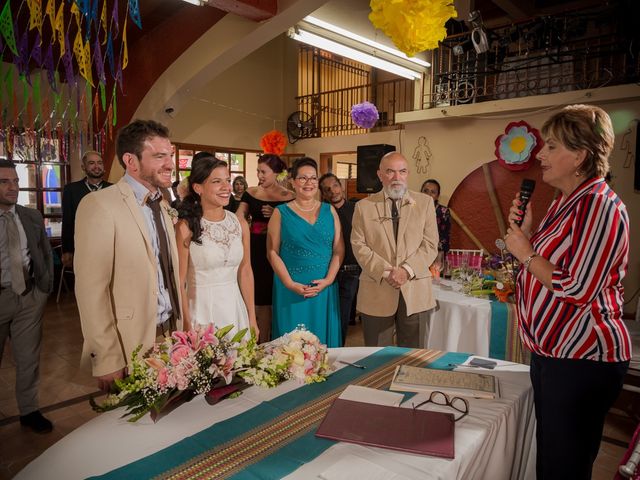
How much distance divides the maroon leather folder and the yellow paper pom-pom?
1.99m

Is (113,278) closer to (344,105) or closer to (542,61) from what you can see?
(542,61)

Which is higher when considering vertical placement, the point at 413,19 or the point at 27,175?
the point at 413,19

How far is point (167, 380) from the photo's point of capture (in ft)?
4.49

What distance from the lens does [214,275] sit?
2.41 m

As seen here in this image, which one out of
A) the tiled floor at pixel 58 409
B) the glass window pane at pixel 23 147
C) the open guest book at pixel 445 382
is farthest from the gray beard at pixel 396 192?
the glass window pane at pixel 23 147

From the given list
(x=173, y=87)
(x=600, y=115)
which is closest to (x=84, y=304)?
(x=600, y=115)

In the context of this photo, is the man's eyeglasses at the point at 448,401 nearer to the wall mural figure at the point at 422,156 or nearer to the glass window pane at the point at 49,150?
the wall mural figure at the point at 422,156

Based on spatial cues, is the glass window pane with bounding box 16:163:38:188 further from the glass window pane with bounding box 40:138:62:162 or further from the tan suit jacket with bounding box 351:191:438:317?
the tan suit jacket with bounding box 351:191:438:317

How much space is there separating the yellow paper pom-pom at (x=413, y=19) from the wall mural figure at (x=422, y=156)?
223 inches

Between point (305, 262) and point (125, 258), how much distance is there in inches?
55.8

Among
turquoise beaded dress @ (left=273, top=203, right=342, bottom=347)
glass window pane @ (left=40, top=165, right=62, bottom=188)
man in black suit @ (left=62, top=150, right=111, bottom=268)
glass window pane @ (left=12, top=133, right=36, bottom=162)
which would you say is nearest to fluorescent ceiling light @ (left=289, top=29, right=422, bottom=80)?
man in black suit @ (left=62, top=150, right=111, bottom=268)

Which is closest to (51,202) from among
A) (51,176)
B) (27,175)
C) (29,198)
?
(29,198)

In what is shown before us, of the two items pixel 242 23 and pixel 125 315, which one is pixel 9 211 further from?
pixel 242 23

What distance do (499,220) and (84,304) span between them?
22.9 ft
